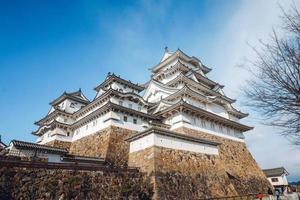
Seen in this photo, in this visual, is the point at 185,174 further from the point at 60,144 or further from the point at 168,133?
the point at 60,144

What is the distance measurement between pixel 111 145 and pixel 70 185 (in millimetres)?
7236

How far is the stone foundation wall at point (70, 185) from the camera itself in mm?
8766

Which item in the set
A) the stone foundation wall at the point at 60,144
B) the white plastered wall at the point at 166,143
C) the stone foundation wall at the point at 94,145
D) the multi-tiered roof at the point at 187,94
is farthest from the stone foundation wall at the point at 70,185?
the stone foundation wall at the point at 60,144

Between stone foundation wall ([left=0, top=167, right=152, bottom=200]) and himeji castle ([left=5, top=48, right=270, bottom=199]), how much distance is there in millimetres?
1196

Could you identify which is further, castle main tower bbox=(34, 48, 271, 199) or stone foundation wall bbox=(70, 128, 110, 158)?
stone foundation wall bbox=(70, 128, 110, 158)

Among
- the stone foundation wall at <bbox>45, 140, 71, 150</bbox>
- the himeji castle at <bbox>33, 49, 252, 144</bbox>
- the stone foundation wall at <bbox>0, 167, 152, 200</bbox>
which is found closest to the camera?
the stone foundation wall at <bbox>0, 167, 152, 200</bbox>

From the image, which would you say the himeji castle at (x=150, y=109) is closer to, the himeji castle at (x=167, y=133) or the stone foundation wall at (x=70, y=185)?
the himeji castle at (x=167, y=133)

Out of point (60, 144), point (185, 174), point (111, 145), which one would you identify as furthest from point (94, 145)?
point (185, 174)

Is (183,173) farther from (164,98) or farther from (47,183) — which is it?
(164,98)

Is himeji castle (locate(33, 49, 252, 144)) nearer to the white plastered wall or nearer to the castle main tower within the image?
the castle main tower

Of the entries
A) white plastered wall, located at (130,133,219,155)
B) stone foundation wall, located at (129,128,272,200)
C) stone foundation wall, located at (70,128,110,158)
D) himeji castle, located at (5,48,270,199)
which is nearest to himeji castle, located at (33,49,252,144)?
himeji castle, located at (5,48,270,199)

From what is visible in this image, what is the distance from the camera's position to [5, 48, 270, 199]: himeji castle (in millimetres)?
14023

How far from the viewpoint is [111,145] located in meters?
17.2

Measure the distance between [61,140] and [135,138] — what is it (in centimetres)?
1160
